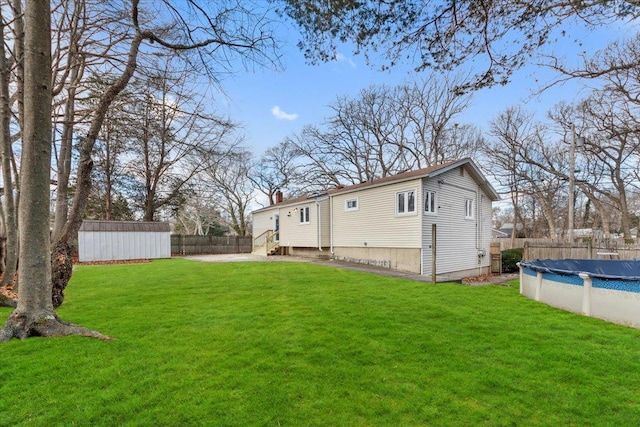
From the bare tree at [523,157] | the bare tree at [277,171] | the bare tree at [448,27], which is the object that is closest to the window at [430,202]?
the bare tree at [448,27]

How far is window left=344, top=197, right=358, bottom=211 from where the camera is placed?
49.6 feet

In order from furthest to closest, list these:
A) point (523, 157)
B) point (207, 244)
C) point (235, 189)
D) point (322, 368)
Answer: point (235, 189), point (523, 157), point (207, 244), point (322, 368)

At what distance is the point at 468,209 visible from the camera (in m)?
15.0

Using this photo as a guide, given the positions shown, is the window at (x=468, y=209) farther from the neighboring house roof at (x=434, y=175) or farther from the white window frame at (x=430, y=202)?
the white window frame at (x=430, y=202)

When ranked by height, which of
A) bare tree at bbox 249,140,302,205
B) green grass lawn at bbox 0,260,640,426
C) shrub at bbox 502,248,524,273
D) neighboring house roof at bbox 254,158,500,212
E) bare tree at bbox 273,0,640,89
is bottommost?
shrub at bbox 502,248,524,273

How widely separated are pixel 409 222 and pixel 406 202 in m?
0.81

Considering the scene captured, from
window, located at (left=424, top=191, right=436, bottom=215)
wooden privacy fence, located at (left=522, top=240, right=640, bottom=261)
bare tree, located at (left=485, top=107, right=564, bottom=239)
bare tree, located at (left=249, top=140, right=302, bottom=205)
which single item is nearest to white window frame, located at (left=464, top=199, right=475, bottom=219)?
window, located at (left=424, top=191, right=436, bottom=215)

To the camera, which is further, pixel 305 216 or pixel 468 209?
pixel 305 216

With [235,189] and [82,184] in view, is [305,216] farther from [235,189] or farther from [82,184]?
[235,189]

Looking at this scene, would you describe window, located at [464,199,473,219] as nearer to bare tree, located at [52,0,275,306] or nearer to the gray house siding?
the gray house siding

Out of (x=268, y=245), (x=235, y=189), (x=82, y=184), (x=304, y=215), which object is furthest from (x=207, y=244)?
(x=82, y=184)

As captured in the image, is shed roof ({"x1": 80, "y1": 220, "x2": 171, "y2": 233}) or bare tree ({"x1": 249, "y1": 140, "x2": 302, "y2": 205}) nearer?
shed roof ({"x1": 80, "y1": 220, "x2": 171, "y2": 233})

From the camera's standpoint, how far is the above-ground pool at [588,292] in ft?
18.1

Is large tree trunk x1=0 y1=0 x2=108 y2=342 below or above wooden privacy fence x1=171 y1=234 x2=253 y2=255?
above
